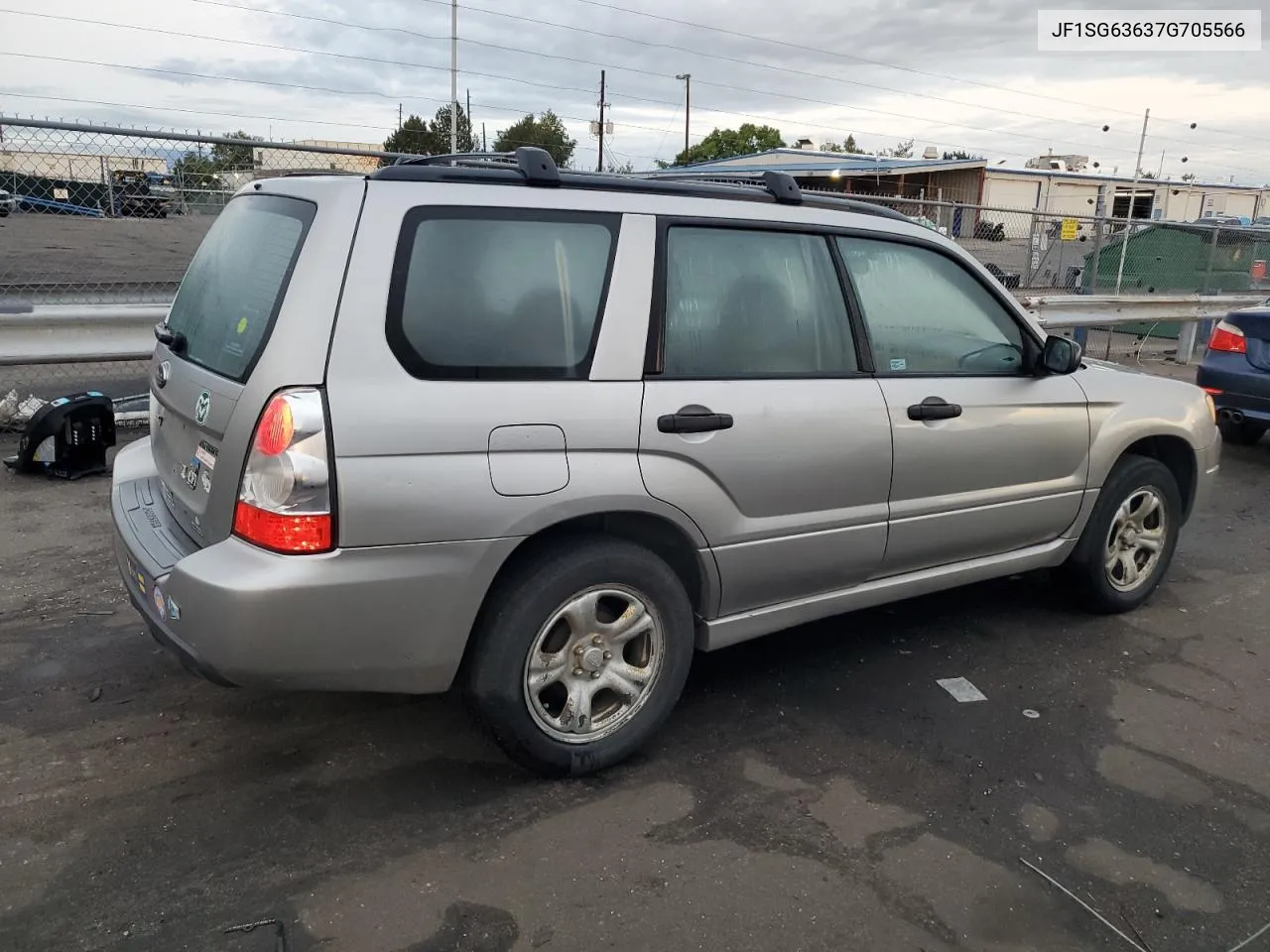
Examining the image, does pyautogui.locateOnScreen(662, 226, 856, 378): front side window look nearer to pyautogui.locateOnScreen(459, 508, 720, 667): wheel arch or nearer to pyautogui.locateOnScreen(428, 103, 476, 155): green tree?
pyautogui.locateOnScreen(459, 508, 720, 667): wheel arch

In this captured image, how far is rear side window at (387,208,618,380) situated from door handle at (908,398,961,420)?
4.38ft

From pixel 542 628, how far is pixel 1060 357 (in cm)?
249

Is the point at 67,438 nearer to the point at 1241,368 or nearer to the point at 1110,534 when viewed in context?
the point at 1110,534

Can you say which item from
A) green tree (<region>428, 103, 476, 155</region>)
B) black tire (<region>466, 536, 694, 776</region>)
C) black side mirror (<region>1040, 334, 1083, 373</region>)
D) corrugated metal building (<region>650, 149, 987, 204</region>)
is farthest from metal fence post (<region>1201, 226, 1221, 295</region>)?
green tree (<region>428, 103, 476, 155</region>)

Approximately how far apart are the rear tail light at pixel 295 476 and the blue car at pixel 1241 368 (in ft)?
24.5

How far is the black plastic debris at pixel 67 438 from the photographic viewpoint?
592cm

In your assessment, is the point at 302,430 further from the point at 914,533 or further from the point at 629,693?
the point at 914,533

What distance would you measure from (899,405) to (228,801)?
264 cm

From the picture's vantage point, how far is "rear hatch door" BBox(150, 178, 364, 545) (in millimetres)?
2652

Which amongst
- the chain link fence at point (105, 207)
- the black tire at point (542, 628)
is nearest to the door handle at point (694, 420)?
the black tire at point (542, 628)

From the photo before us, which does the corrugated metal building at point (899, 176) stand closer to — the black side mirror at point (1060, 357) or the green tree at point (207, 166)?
the green tree at point (207, 166)

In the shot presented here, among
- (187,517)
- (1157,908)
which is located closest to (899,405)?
(1157,908)

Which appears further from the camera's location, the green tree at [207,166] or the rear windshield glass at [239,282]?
the green tree at [207,166]

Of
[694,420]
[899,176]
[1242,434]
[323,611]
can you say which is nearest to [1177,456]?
[694,420]
